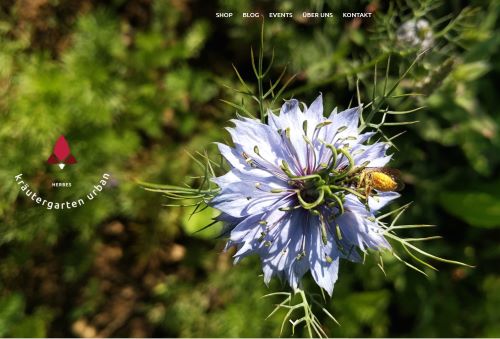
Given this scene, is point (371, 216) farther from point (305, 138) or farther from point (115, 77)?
point (115, 77)

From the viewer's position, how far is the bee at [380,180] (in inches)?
54.7

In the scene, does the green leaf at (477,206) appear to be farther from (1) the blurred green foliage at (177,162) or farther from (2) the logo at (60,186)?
(2) the logo at (60,186)

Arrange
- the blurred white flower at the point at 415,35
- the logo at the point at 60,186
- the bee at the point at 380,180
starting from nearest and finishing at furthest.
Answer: the bee at the point at 380,180
the blurred white flower at the point at 415,35
the logo at the point at 60,186

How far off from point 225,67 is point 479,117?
1.57m

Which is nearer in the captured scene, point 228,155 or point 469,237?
point 228,155

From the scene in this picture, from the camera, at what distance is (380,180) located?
54.7 inches

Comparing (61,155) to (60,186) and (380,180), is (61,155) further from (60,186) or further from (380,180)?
(380,180)

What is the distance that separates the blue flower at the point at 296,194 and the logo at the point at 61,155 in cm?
148

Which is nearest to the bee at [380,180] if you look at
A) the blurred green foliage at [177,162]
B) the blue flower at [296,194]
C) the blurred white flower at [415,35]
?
the blue flower at [296,194]

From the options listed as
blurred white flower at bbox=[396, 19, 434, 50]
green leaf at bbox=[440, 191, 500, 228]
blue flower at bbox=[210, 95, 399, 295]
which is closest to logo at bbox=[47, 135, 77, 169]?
blue flower at bbox=[210, 95, 399, 295]

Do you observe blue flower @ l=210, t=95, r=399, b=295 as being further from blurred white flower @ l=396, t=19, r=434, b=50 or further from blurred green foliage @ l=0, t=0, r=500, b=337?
blurred green foliage @ l=0, t=0, r=500, b=337

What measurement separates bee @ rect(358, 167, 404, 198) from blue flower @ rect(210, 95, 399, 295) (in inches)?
1.5

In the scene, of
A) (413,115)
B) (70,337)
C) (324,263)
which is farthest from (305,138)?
(70,337)

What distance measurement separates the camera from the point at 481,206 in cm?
279
